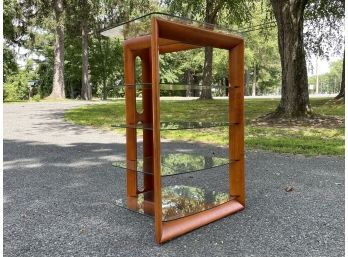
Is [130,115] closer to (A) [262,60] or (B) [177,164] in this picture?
(B) [177,164]

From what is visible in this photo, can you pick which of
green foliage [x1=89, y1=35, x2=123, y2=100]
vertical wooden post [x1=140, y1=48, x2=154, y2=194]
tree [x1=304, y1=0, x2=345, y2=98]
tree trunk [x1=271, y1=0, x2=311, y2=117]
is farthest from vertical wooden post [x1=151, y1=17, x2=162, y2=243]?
green foliage [x1=89, y1=35, x2=123, y2=100]

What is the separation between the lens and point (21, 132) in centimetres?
991

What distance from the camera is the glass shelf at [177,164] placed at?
11.0 ft

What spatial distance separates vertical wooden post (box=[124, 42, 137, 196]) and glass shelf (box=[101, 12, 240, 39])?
0.14 metres

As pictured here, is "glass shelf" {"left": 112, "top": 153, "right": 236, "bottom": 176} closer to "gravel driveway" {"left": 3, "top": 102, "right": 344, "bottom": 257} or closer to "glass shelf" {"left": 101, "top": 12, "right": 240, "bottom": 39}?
"gravel driveway" {"left": 3, "top": 102, "right": 344, "bottom": 257}

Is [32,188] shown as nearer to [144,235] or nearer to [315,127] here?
[144,235]

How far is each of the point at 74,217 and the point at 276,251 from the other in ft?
5.54

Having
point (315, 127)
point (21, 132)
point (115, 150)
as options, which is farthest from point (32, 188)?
point (315, 127)

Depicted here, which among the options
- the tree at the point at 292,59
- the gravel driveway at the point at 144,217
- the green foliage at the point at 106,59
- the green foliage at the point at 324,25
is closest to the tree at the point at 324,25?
the green foliage at the point at 324,25

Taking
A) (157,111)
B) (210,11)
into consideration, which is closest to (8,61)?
(210,11)

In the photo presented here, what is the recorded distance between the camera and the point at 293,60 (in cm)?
1086

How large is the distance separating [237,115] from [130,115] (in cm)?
95

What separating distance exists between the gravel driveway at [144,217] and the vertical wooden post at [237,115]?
0.93 ft

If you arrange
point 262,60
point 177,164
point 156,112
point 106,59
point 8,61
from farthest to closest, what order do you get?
point 262,60
point 106,59
point 8,61
point 177,164
point 156,112
